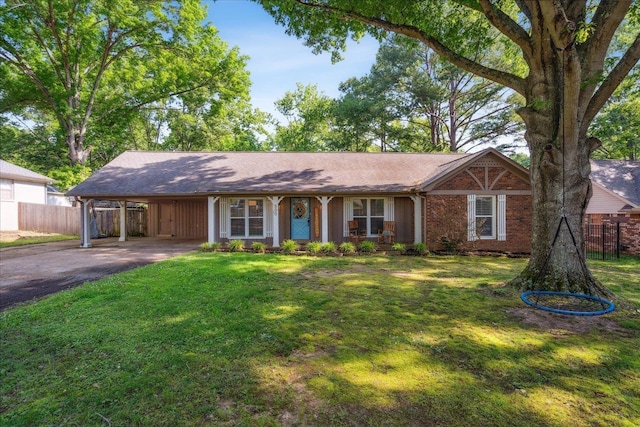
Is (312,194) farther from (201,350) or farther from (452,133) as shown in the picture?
(452,133)

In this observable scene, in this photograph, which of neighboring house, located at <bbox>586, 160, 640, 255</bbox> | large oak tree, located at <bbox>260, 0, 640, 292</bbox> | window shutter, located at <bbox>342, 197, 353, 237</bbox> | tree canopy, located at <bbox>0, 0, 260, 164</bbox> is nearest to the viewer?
large oak tree, located at <bbox>260, 0, 640, 292</bbox>

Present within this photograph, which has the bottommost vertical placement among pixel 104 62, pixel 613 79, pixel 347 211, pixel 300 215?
pixel 300 215

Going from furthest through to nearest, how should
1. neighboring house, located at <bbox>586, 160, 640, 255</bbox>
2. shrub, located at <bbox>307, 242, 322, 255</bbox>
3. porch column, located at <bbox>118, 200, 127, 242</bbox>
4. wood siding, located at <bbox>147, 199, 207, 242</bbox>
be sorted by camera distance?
wood siding, located at <bbox>147, 199, 207, 242</bbox>, porch column, located at <bbox>118, 200, 127, 242</bbox>, neighboring house, located at <bbox>586, 160, 640, 255</bbox>, shrub, located at <bbox>307, 242, 322, 255</bbox>

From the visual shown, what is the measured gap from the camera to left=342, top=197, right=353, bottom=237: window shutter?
13359 millimetres

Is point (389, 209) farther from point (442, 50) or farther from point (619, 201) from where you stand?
point (619, 201)

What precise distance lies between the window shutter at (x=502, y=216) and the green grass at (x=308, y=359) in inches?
239

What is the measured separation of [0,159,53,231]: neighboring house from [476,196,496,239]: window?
25098 millimetres

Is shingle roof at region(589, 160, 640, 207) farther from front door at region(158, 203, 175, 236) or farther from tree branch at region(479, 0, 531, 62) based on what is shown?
front door at region(158, 203, 175, 236)

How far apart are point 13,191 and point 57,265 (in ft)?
49.1

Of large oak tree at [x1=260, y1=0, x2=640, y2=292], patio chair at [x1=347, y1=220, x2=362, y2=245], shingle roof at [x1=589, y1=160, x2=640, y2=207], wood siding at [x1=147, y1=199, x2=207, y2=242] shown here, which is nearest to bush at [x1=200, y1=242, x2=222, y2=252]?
patio chair at [x1=347, y1=220, x2=362, y2=245]

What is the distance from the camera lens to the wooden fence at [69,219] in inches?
718

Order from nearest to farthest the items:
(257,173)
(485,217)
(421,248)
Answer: (421,248) < (485,217) < (257,173)

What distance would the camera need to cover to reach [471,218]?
12039mm

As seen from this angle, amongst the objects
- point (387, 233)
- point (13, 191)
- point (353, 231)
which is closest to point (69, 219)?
point (13, 191)
